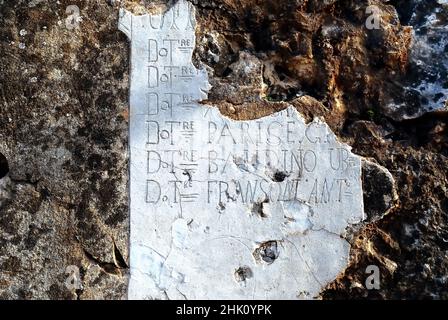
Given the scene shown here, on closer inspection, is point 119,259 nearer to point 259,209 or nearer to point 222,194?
point 222,194

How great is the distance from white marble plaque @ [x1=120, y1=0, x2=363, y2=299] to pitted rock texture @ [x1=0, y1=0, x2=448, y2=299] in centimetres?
8

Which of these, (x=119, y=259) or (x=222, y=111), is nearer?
(x=119, y=259)

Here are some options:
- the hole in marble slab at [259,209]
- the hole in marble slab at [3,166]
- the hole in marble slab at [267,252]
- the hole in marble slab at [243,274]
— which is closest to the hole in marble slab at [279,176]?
the hole in marble slab at [259,209]

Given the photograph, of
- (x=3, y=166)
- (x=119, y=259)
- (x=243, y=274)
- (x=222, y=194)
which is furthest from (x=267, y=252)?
(x=3, y=166)

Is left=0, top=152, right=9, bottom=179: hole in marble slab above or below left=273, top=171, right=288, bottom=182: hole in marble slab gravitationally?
above

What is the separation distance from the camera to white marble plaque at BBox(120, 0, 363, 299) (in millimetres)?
3756

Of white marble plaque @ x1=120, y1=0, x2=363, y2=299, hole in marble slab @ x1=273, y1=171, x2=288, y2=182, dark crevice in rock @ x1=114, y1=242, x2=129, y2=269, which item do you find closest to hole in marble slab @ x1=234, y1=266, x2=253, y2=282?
white marble plaque @ x1=120, y1=0, x2=363, y2=299

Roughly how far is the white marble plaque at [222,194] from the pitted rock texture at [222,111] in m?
0.08

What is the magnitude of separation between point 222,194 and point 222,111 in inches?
18.7

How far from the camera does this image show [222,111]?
12.7 ft

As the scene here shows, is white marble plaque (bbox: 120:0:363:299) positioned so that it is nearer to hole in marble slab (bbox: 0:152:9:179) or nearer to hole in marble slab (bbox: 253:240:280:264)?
hole in marble slab (bbox: 253:240:280:264)

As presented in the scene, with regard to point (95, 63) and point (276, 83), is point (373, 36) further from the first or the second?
point (95, 63)

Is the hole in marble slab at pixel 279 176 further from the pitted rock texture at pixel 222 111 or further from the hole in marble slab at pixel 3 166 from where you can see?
the hole in marble slab at pixel 3 166

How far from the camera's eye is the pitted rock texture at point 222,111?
3.76 meters
